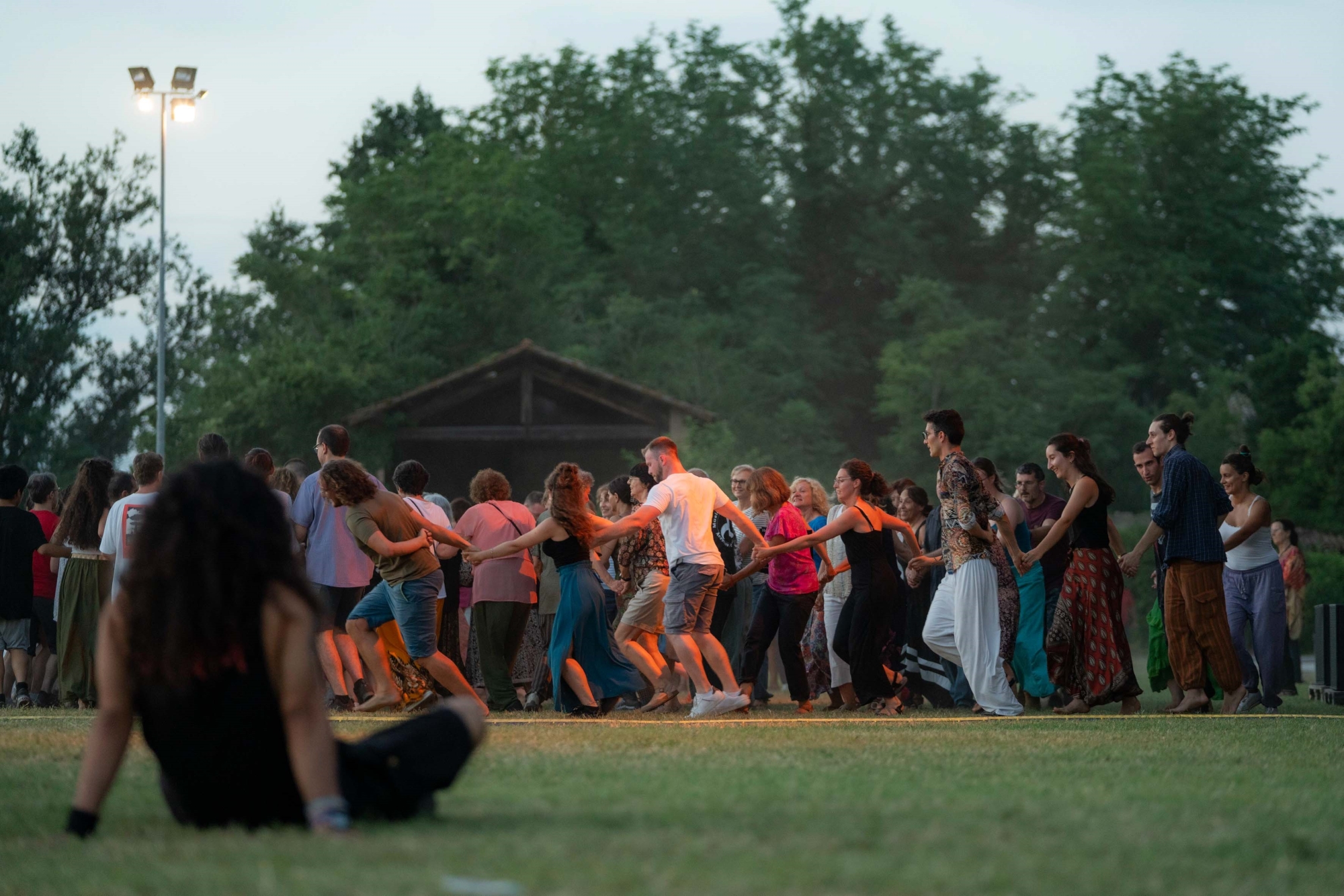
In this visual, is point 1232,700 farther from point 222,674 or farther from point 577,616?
point 222,674

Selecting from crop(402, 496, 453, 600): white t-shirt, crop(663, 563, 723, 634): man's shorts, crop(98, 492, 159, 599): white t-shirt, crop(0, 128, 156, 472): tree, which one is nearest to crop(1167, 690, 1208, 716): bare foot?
crop(663, 563, 723, 634): man's shorts

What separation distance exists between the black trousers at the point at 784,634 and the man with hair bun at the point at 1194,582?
2555 mm

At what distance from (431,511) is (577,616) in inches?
77.1

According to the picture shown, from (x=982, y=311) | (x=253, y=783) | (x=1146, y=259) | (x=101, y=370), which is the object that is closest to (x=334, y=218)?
(x=101, y=370)

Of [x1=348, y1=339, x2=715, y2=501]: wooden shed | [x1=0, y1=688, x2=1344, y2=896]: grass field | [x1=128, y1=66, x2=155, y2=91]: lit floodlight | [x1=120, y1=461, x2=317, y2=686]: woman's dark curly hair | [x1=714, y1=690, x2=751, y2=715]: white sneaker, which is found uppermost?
[x1=128, y1=66, x2=155, y2=91]: lit floodlight

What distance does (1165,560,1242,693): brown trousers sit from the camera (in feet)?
37.3

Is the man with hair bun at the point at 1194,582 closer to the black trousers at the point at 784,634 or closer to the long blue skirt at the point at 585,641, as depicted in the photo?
the black trousers at the point at 784,634

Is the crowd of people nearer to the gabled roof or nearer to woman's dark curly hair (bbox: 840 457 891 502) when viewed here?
woman's dark curly hair (bbox: 840 457 891 502)

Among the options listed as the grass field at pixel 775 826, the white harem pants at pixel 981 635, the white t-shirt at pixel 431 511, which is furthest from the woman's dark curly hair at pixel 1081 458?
the white t-shirt at pixel 431 511

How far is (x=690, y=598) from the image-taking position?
1147cm

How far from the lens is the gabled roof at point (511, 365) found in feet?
112

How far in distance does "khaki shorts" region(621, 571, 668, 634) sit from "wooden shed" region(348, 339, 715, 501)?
21.8 m

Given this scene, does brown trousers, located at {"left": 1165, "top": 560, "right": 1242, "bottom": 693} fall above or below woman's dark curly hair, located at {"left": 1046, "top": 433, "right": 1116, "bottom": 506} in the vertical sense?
below

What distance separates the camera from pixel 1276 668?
12.9 meters
